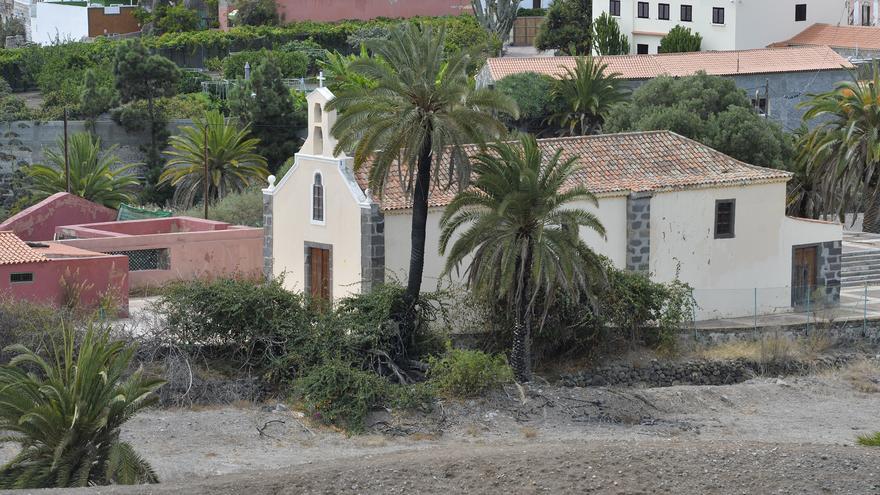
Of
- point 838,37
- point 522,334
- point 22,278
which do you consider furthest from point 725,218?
point 838,37

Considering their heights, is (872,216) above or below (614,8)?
below

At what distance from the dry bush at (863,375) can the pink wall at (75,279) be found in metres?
16.1

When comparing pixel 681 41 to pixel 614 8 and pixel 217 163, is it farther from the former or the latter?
pixel 217 163

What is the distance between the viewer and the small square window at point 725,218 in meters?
39.6

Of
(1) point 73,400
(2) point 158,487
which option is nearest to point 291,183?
(1) point 73,400

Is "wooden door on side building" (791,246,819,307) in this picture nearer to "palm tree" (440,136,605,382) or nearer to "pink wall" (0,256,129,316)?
"palm tree" (440,136,605,382)

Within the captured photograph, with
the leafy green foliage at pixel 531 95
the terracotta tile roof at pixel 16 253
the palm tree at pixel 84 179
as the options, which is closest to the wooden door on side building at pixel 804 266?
the terracotta tile roof at pixel 16 253

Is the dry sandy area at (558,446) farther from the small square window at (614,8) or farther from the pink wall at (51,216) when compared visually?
the small square window at (614,8)

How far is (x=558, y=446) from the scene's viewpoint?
84.0 ft

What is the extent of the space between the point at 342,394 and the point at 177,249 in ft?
40.8

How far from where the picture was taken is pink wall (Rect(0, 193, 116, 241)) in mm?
46188

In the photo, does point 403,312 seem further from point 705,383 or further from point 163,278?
point 163,278

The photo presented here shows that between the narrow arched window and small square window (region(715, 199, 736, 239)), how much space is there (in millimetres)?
9187

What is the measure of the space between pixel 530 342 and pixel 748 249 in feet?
22.8
